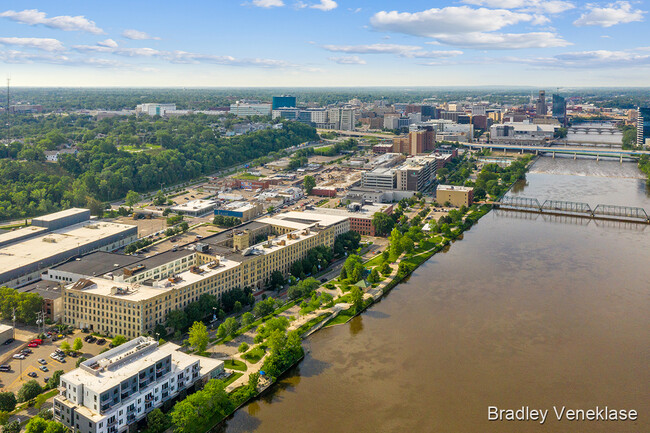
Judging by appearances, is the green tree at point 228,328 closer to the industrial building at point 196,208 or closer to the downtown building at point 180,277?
the downtown building at point 180,277

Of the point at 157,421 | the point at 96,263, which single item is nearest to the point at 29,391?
the point at 157,421

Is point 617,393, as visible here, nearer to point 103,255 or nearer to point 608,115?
point 103,255

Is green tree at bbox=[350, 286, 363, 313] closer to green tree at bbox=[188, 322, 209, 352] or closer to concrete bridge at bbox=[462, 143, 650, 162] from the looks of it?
green tree at bbox=[188, 322, 209, 352]

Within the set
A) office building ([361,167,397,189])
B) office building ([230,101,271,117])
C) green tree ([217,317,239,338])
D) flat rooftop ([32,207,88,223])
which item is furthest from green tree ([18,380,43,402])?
office building ([230,101,271,117])

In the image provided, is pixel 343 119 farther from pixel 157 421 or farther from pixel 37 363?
pixel 157 421

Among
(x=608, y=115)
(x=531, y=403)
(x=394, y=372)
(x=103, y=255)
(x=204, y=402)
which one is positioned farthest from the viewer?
(x=608, y=115)

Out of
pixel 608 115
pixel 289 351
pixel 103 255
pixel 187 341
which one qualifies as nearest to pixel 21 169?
pixel 103 255

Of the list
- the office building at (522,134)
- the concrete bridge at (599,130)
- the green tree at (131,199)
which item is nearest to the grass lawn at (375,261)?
the green tree at (131,199)
